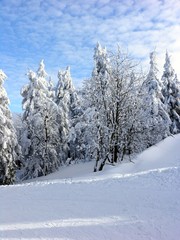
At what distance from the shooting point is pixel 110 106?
25.1m

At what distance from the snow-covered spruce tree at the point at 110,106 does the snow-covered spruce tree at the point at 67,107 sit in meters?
15.2

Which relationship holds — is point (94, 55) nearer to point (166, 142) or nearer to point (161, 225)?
point (166, 142)

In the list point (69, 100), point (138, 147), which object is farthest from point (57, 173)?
point (69, 100)

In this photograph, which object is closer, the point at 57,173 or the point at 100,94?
the point at 100,94

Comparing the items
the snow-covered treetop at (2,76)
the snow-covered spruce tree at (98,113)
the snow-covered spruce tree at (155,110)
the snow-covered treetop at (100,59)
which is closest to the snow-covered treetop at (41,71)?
the snow-covered treetop at (100,59)

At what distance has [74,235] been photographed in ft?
29.2

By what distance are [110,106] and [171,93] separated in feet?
52.1

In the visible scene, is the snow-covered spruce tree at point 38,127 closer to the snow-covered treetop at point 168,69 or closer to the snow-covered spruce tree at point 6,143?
the snow-covered spruce tree at point 6,143

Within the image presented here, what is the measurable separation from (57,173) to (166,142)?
12.6 m

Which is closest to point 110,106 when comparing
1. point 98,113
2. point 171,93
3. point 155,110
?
point 98,113

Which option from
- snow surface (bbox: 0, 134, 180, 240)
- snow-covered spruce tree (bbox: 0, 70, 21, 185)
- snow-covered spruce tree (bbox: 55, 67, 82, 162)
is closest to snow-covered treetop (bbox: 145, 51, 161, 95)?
snow-covered spruce tree (bbox: 55, 67, 82, 162)

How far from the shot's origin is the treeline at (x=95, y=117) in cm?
2520

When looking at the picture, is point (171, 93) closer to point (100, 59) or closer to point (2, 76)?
point (100, 59)

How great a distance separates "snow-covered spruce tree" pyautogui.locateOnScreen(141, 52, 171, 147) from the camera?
33.0 m
